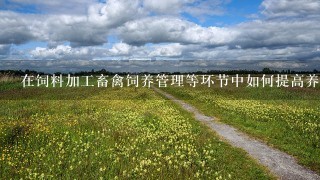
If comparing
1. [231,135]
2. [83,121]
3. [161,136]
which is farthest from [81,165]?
[231,135]

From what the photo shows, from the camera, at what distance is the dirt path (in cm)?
1121

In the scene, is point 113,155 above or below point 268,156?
above

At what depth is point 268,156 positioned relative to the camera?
528 inches

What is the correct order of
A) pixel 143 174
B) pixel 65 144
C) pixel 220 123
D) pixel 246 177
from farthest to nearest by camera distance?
pixel 220 123, pixel 65 144, pixel 246 177, pixel 143 174

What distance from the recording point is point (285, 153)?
14.0 m

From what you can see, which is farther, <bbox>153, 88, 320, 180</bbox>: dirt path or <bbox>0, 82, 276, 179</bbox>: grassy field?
Result: <bbox>153, 88, 320, 180</bbox>: dirt path

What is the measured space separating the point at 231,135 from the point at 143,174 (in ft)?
28.3

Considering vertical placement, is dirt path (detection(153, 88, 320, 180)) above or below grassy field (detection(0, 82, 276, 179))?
below

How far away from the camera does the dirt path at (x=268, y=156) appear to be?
36.8 ft

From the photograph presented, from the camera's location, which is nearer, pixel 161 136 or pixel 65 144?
pixel 65 144

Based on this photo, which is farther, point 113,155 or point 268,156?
point 268,156

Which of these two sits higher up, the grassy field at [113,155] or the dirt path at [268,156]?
the grassy field at [113,155]

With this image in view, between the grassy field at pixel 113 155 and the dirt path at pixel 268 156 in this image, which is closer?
the grassy field at pixel 113 155

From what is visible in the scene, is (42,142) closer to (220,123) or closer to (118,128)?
(118,128)
